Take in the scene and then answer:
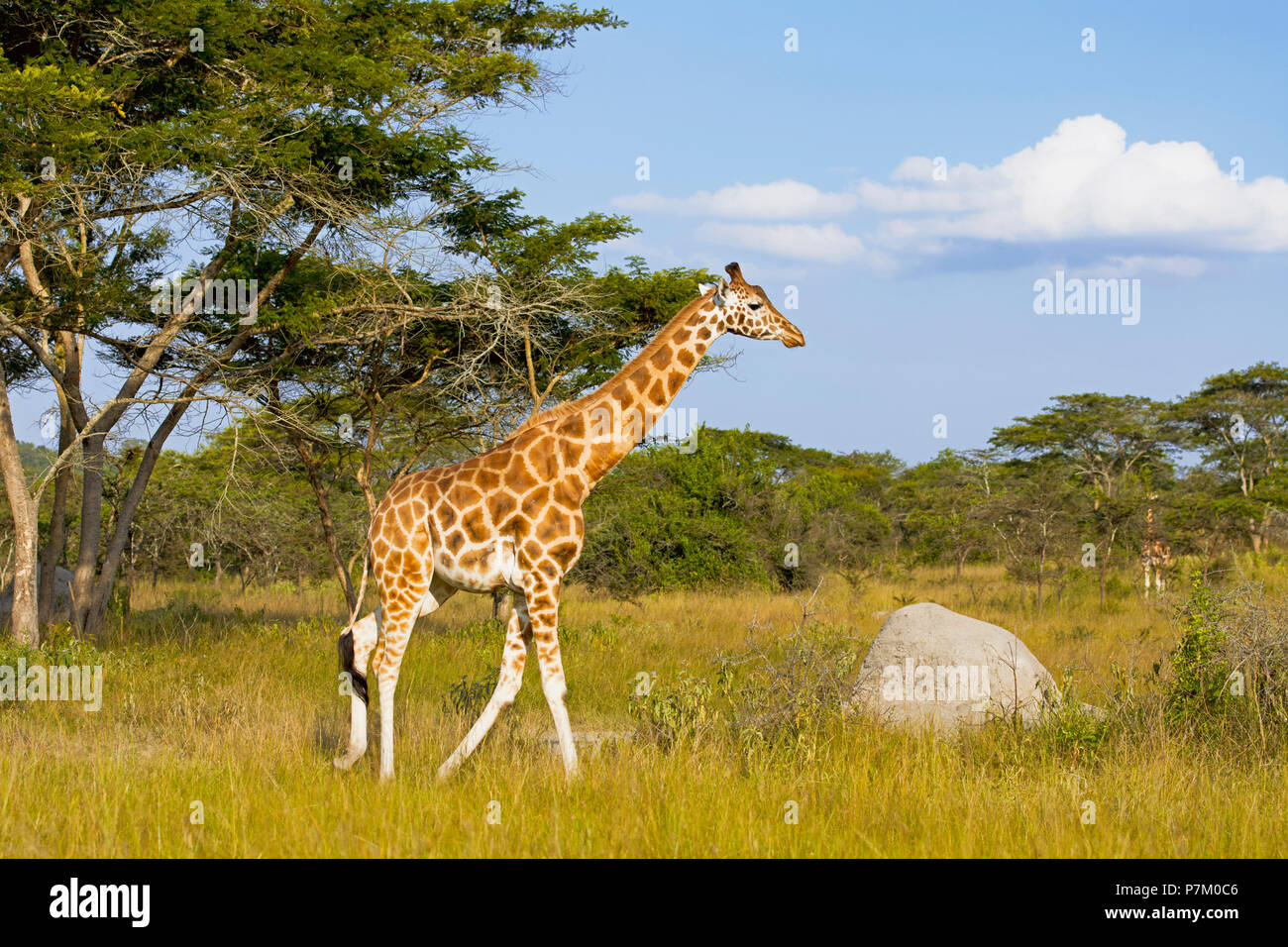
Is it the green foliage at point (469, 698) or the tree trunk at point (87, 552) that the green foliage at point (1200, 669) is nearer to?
the green foliage at point (469, 698)

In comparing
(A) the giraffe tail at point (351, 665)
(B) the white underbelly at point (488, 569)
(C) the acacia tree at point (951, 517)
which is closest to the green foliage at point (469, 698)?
(A) the giraffe tail at point (351, 665)

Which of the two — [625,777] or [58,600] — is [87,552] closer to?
[58,600]

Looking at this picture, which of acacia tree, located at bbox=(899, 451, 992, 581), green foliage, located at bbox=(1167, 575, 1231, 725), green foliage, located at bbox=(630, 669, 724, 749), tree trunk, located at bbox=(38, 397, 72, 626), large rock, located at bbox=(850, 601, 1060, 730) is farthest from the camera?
acacia tree, located at bbox=(899, 451, 992, 581)

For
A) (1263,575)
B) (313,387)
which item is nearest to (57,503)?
(313,387)

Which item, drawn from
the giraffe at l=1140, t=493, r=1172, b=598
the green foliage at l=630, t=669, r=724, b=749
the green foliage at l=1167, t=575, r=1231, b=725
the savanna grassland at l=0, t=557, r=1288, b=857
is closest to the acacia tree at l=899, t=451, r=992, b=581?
the giraffe at l=1140, t=493, r=1172, b=598

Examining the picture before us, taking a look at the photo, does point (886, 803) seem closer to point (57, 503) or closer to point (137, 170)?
point (137, 170)

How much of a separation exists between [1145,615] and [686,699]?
45.1 feet

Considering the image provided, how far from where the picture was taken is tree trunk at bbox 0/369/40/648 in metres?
10.6

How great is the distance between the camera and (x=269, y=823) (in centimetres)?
516

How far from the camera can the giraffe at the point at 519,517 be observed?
6.14 meters

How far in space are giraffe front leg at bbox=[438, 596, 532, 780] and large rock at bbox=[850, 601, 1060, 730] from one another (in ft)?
8.69

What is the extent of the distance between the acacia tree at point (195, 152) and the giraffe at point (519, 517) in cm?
543

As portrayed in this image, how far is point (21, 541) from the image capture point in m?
10.6

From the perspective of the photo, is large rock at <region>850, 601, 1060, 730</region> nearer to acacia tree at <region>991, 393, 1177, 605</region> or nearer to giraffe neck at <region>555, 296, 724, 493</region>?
giraffe neck at <region>555, 296, 724, 493</region>
